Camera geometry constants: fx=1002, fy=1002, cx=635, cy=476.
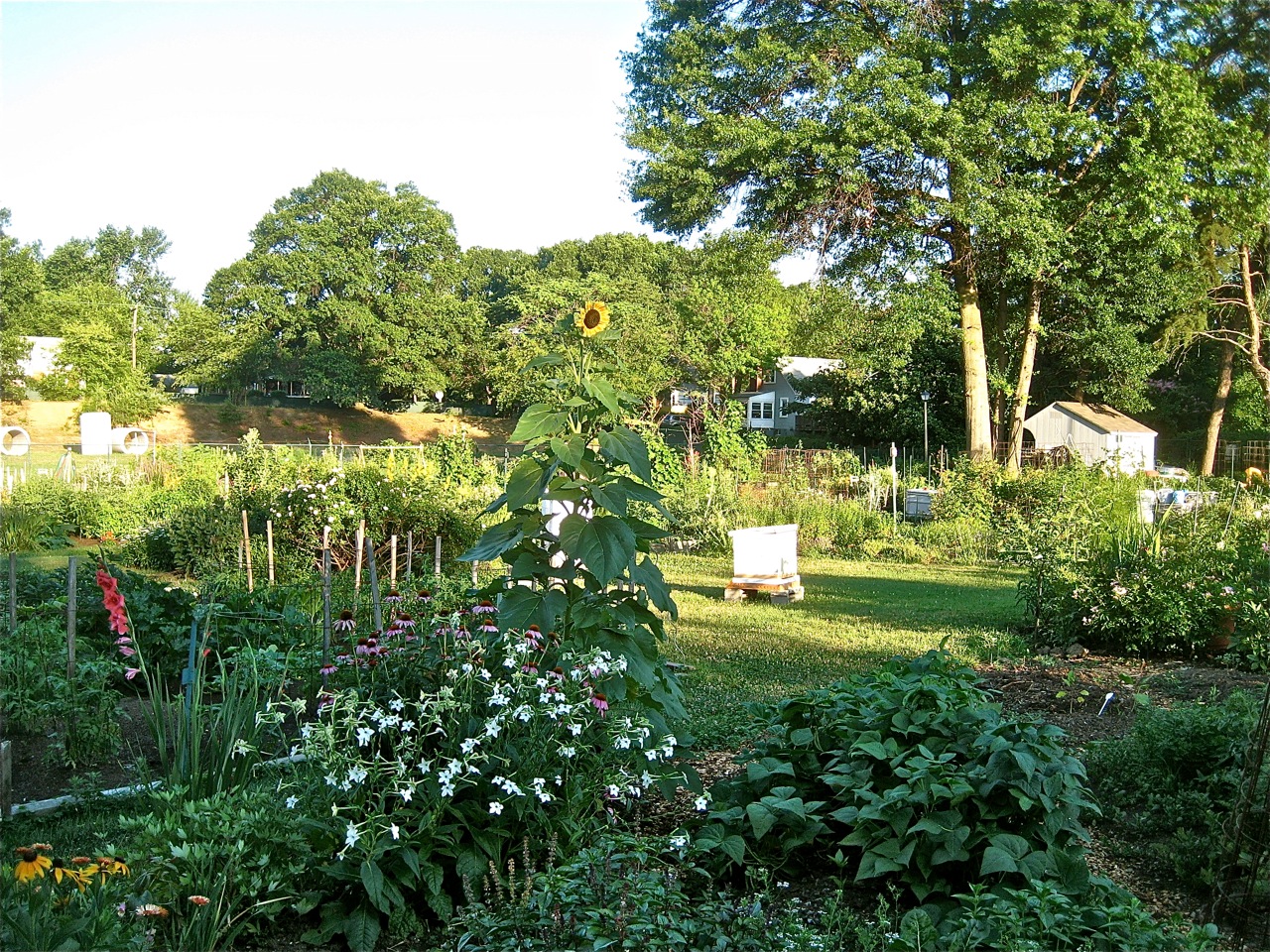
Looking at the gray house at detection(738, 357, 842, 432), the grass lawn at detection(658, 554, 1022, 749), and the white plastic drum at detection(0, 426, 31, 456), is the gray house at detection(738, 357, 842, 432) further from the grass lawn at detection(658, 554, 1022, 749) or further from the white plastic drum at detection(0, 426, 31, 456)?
the grass lawn at detection(658, 554, 1022, 749)

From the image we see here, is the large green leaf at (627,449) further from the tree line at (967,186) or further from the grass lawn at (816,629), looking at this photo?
the tree line at (967,186)

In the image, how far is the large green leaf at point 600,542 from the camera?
364cm

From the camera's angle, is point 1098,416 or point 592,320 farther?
point 1098,416

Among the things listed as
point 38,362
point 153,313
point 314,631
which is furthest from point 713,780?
point 153,313

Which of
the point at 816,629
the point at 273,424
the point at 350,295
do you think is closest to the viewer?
the point at 816,629

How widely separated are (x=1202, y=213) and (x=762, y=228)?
9.85 m

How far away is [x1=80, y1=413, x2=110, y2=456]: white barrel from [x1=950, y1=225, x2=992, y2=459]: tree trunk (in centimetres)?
2445

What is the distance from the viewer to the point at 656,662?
12.9 ft

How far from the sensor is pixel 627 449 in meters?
3.89

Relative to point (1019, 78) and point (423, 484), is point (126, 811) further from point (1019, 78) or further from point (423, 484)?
point (1019, 78)

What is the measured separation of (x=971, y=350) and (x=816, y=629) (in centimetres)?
1490

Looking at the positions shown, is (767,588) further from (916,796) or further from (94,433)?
(94,433)

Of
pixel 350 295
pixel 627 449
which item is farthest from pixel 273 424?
pixel 627 449

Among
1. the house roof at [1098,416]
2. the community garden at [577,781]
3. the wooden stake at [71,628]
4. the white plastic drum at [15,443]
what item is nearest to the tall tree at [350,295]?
the white plastic drum at [15,443]
